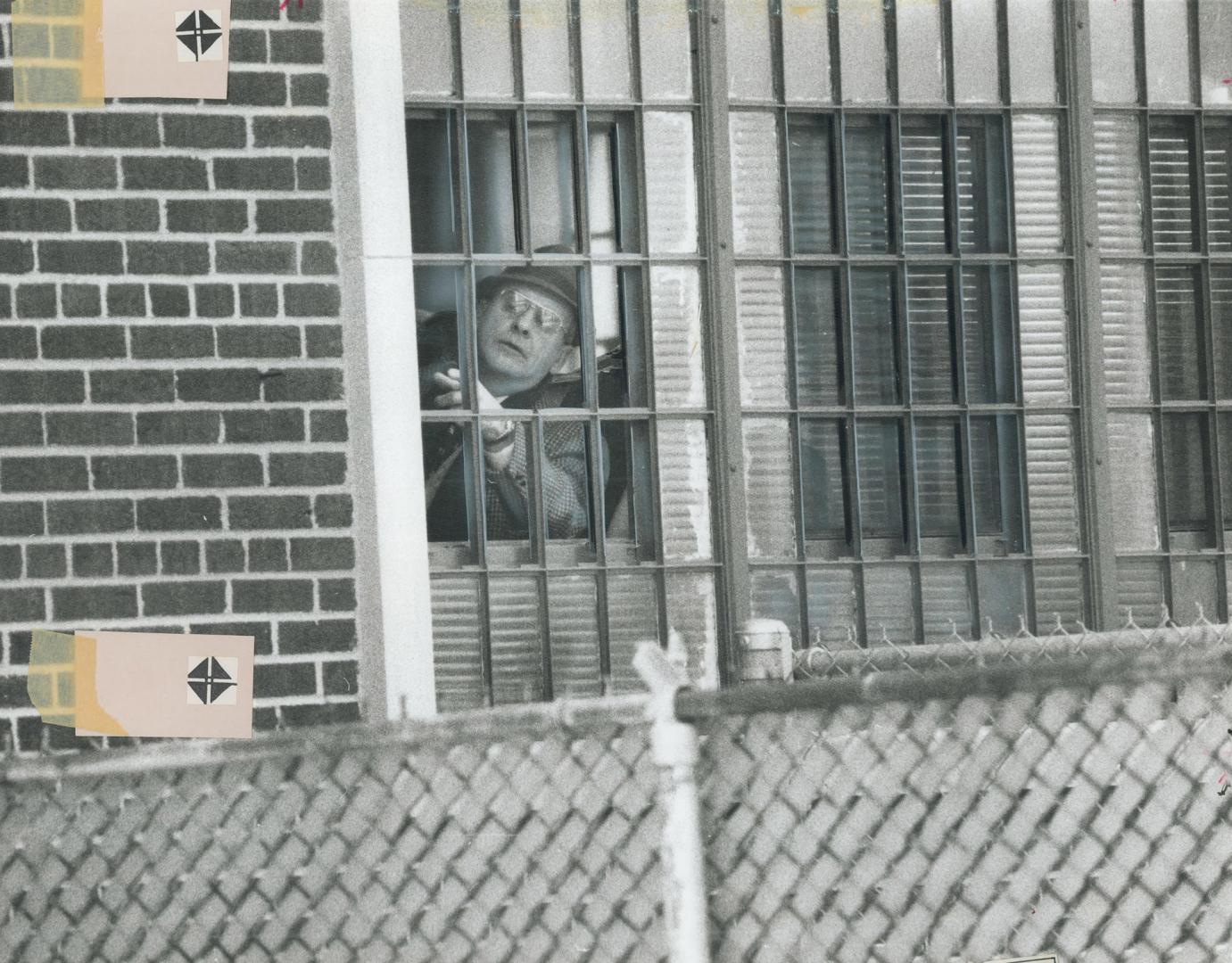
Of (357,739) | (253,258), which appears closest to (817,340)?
(253,258)

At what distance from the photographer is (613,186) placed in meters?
4.84

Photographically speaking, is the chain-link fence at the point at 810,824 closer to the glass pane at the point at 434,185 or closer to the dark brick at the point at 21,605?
the dark brick at the point at 21,605

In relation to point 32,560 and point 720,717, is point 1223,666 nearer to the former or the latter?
point 720,717

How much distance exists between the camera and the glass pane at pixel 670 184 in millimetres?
4848

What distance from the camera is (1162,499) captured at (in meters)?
5.14

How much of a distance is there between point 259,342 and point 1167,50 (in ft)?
10.2

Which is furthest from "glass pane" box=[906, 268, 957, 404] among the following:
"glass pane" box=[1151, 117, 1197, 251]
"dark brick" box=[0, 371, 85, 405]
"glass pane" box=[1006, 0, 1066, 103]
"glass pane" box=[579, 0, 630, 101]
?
"dark brick" box=[0, 371, 85, 405]

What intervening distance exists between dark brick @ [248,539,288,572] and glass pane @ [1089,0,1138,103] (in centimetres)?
299

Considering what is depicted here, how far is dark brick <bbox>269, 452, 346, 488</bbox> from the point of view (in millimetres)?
4141

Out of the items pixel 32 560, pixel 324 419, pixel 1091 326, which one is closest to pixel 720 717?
pixel 324 419

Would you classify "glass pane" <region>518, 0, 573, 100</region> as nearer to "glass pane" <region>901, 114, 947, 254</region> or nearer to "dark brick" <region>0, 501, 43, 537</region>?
"glass pane" <region>901, 114, 947, 254</region>

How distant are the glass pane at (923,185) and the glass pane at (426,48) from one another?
1.45 m

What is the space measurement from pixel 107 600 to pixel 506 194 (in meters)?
1.66

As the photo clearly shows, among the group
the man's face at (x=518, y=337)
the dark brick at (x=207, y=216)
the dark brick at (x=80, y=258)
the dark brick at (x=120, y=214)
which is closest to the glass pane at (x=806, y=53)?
the man's face at (x=518, y=337)
